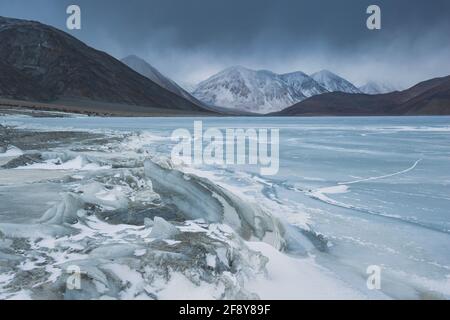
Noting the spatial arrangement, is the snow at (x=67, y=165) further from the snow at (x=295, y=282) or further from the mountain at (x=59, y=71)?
the mountain at (x=59, y=71)

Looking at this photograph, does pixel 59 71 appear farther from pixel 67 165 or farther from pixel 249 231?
pixel 249 231

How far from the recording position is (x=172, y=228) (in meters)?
4.67

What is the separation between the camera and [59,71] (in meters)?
142

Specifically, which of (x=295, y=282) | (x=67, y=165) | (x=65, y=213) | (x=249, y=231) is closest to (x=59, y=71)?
(x=67, y=165)

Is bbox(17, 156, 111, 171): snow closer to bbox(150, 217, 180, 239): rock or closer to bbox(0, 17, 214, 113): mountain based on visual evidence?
bbox(150, 217, 180, 239): rock

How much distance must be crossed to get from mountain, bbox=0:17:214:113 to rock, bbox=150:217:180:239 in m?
125

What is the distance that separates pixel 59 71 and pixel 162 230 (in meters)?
151

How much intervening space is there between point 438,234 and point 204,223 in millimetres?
3108

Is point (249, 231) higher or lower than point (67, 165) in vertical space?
lower

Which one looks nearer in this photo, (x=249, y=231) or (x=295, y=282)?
(x=295, y=282)

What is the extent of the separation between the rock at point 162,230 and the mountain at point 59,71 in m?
125

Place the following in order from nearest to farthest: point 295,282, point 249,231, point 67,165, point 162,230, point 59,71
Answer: point 295,282
point 162,230
point 249,231
point 67,165
point 59,71

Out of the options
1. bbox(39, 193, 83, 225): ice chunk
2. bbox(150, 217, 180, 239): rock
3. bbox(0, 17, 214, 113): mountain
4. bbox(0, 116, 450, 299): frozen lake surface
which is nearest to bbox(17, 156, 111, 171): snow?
bbox(0, 116, 450, 299): frozen lake surface

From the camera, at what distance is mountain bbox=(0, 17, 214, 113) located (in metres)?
128
